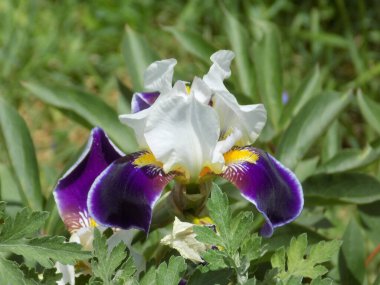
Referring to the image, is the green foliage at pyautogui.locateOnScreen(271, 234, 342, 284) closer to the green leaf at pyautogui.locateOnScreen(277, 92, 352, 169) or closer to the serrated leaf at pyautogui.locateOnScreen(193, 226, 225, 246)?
the serrated leaf at pyautogui.locateOnScreen(193, 226, 225, 246)

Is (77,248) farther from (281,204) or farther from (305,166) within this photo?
(305,166)

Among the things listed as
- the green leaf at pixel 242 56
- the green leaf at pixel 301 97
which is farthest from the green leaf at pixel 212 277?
the green leaf at pixel 242 56

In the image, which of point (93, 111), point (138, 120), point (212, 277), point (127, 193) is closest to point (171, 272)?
point (212, 277)

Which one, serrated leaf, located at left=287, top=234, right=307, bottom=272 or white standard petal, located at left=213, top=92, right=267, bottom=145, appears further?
white standard petal, located at left=213, top=92, right=267, bottom=145

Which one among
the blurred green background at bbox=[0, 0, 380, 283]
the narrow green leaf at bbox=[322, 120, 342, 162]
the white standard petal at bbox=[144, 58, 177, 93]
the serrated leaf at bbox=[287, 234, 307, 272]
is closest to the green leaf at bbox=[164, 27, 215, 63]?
the narrow green leaf at bbox=[322, 120, 342, 162]

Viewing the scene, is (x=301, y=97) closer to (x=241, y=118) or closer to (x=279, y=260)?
(x=241, y=118)

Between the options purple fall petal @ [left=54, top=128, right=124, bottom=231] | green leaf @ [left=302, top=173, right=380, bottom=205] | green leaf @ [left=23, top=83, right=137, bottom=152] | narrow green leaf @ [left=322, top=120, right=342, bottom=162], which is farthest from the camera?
narrow green leaf @ [left=322, top=120, right=342, bottom=162]

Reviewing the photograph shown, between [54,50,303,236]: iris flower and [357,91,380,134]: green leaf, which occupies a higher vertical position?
[54,50,303,236]: iris flower
